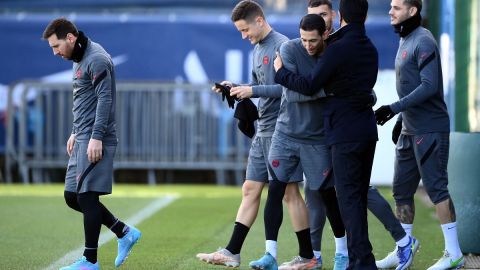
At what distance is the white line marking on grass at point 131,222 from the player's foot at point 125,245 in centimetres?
48

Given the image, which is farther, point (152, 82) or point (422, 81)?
point (152, 82)

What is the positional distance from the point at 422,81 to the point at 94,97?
2303 millimetres

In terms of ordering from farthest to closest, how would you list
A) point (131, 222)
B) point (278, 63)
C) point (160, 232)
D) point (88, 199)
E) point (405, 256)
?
1. point (131, 222)
2. point (160, 232)
3. point (405, 256)
4. point (88, 199)
5. point (278, 63)

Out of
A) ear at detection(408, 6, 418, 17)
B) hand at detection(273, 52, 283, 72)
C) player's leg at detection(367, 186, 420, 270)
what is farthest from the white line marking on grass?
ear at detection(408, 6, 418, 17)

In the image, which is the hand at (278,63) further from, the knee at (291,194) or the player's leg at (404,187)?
the player's leg at (404,187)

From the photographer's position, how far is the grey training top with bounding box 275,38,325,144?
789cm

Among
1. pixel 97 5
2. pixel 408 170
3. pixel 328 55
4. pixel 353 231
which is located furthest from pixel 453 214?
pixel 97 5

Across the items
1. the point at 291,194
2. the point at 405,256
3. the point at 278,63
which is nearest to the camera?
the point at 278,63

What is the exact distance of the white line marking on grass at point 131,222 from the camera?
8.75 meters

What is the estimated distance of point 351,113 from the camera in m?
7.37

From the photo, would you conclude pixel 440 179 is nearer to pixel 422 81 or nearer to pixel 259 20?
pixel 422 81

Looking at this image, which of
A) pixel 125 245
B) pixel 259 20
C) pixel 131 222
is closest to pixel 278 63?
pixel 259 20

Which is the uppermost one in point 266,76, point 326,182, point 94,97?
point 266,76

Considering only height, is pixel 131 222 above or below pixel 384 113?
below
